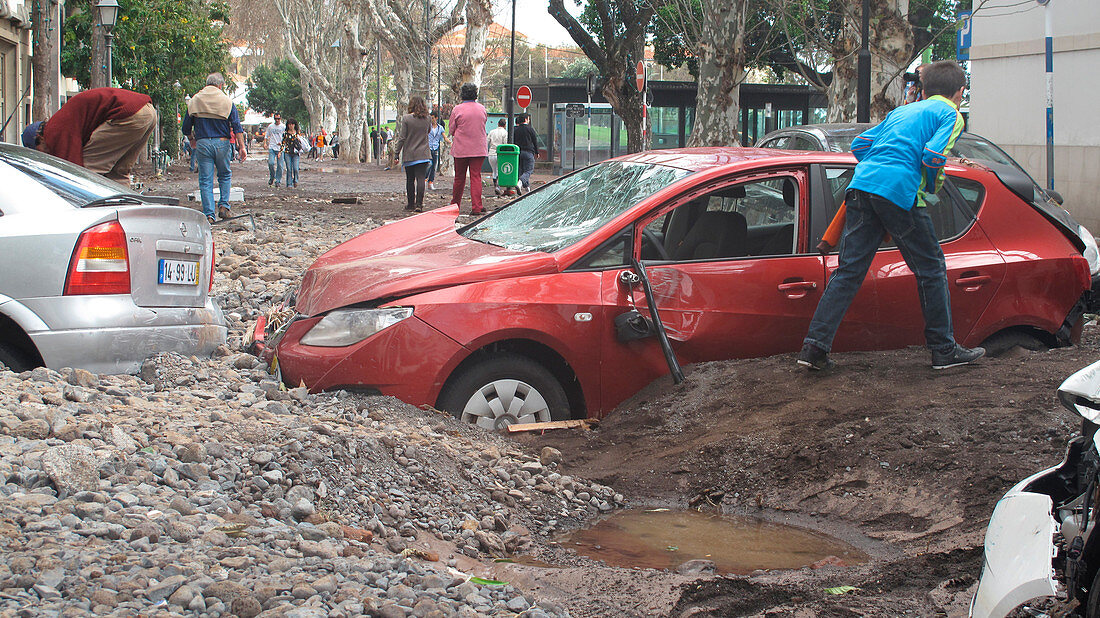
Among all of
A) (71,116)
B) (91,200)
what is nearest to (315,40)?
(71,116)

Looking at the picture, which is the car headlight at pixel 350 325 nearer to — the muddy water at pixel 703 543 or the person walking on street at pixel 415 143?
the muddy water at pixel 703 543

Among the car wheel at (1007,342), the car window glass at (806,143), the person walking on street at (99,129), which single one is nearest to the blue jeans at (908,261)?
the car wheel at (1007,342)

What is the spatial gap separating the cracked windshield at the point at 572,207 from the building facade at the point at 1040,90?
1175 cm

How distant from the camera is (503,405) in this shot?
5.16 meters

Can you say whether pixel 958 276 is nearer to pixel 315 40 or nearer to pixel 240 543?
pixel 240 543

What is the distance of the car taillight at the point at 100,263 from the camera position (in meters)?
5.20

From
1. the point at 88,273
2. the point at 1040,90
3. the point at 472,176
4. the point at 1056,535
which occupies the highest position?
the point at 1040,90

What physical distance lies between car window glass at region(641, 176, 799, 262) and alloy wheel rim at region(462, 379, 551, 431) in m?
1.17

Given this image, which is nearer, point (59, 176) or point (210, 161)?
point (59, 176)

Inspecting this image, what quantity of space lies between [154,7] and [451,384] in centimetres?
2872

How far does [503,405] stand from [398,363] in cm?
55

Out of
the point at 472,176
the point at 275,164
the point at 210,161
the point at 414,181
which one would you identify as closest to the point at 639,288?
the point at 210,161

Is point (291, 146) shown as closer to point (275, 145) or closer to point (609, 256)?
point (275, 145)

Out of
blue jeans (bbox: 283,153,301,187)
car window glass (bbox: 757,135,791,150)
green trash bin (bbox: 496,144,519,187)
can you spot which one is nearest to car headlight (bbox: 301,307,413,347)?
car window glass (bbox: 757,135,791,150)
